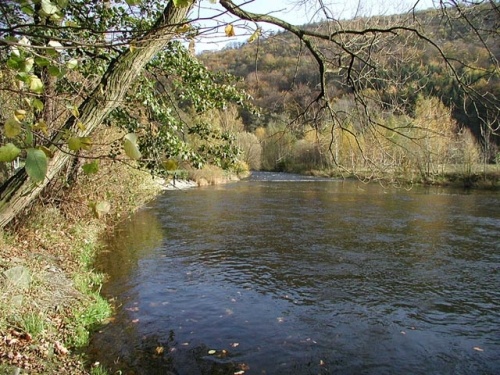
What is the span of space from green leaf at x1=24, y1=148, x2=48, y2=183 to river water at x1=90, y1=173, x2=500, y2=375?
362 cm

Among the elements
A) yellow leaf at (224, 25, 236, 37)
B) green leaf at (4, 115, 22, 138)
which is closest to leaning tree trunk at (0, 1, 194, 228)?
yellow leaf at (224, 25, 236, 37)

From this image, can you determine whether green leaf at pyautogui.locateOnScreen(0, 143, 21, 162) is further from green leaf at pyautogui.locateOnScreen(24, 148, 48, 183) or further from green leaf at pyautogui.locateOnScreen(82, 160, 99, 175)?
green leaf at pyautogui.locateOnScreen(82, 160, 99, 175)

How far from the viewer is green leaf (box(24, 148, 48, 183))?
1323 mm

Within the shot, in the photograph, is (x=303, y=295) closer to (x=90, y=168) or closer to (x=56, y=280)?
(x=56, y=280)

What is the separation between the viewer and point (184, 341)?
652 centimetres

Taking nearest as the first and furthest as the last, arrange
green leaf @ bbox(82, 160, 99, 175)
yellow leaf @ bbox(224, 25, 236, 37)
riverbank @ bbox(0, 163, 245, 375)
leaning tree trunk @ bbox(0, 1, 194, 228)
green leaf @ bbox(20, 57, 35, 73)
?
green leaf @ bbox(82, 160, 99, 175) → green leaf @ bbox(20, 57, 35, 73) → yellow leaf @ bbox(224, 25, 236, 37) → leaning tree trunk @ bbox(0, 1, 194, 228) → riverbank @ bbox(0, 163, 245, 375)

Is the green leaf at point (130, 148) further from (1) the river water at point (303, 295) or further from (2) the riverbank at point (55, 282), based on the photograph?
(1) the river water at point (303, 295)

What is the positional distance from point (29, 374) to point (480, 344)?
6439 mm

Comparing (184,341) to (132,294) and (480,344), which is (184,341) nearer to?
(132,294)

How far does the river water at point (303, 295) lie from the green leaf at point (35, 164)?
3.62 m

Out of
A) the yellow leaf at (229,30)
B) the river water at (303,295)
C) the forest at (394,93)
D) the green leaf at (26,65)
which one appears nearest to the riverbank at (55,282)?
the river water at (303,295)

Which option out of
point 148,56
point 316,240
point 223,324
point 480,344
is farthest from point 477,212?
point 148,56

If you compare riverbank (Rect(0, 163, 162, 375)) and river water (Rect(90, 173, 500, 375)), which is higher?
riverbank (Rect(0, 163, 162, 375))

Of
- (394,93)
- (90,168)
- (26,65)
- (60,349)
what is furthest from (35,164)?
(60,349)
